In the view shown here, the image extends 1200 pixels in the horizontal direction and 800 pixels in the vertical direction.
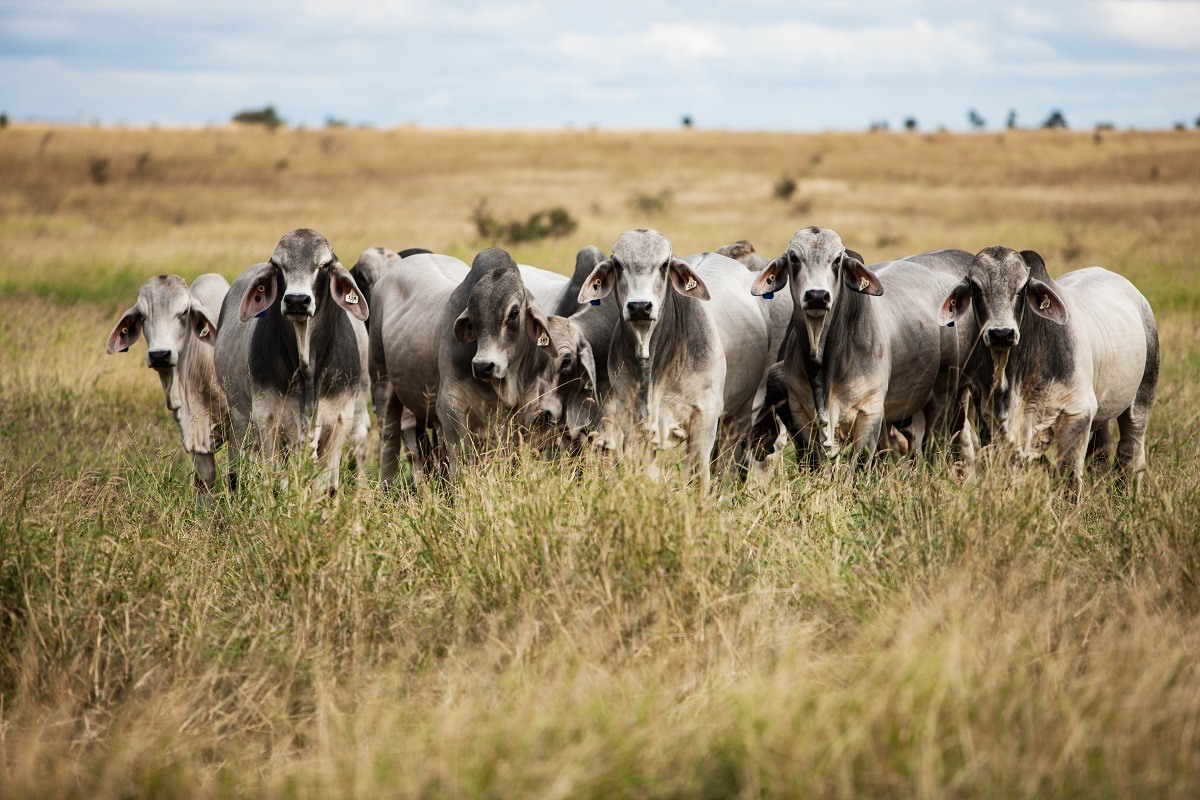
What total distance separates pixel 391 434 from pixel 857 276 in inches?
149

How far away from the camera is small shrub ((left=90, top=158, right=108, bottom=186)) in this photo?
3591 centimetres

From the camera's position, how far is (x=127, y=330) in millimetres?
8312

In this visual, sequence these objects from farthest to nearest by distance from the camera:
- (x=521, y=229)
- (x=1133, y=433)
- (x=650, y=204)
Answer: (x=650, y=204)
(x=521, y=229)
(x=1133, y=433)

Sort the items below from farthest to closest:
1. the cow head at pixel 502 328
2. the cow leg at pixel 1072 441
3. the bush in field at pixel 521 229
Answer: the bush in field at pixel 521 229 → the cow leg at pixel 1072 441 → the cow head at pixel 502 328

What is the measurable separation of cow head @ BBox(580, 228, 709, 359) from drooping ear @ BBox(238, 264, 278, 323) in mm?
1833

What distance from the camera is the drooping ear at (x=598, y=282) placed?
7188 mm

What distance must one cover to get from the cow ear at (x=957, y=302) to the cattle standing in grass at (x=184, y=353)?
15.2 ft

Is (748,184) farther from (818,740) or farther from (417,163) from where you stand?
(818,740)

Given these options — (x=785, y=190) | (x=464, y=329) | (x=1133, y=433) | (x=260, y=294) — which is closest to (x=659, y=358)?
(x=464, y=329)

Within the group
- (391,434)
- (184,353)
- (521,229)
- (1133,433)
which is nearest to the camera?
(184,353)

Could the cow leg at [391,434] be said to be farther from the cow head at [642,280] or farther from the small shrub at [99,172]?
the small shrub at [99,172]

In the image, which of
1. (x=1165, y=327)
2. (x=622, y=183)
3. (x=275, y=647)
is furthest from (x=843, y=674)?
(x=622, y=183)

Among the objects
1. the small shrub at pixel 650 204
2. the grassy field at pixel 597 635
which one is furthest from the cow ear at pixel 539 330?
the small shrub at pixel 650 204

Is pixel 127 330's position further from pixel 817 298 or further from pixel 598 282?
pixel 817 298
